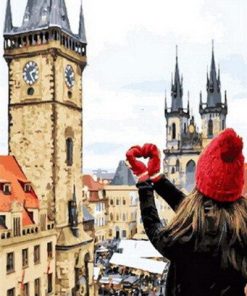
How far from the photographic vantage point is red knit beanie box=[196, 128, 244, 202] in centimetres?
270

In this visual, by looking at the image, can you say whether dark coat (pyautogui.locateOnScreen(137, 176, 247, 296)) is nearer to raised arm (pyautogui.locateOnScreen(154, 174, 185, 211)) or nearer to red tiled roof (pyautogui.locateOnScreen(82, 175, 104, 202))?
raised arm (pyautogui.locateOnScreen(154, 174, 185, 211))

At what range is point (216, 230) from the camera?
8.75 feet

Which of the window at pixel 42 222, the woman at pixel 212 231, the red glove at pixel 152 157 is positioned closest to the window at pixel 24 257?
the window at pixel 42 222

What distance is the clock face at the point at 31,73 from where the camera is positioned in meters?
26.6

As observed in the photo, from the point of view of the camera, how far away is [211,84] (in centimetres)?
8344

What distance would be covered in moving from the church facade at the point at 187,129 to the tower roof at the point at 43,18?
175 ft

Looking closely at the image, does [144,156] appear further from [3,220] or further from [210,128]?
[210,128]

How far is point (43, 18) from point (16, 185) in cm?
940

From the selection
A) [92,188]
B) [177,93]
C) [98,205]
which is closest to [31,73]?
[92,188]

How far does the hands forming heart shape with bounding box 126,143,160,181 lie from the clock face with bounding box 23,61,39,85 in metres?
24.2

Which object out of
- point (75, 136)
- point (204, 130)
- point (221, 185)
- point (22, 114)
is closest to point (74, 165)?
point (75, 136)

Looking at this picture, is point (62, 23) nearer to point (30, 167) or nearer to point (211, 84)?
point (30, 167)

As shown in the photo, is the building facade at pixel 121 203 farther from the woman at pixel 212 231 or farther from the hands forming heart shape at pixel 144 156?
the woman at pixel 212 231

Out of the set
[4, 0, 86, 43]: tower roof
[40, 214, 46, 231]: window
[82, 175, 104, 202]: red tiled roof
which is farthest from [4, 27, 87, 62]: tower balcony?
[82, 175, 104, 202]: red tiled roof
